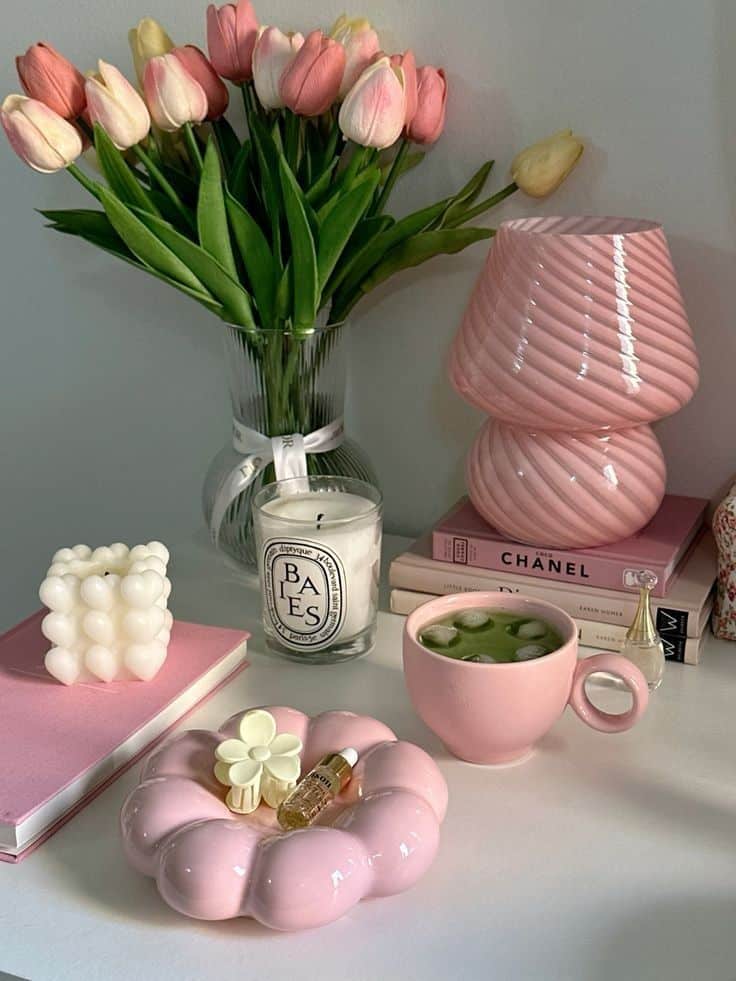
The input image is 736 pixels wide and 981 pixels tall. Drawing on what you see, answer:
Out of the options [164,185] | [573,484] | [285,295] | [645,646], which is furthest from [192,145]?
[645,646]

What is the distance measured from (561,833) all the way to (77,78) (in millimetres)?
634

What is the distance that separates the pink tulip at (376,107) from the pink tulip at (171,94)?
11 centimetres

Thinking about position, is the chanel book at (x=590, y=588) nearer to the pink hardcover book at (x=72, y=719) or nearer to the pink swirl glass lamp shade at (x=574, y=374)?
the pink swirl glass lamp shade at (x=574, y=374)

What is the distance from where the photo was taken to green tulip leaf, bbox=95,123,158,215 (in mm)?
847

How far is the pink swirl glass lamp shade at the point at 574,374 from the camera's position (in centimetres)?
79

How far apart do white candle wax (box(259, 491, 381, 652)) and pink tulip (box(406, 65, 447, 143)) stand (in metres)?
0.29

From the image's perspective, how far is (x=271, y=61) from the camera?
870 millimetres

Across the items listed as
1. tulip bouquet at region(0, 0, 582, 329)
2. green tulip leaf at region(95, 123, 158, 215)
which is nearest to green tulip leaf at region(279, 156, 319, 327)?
tulip bouquet at region(0, 0, 582, 329)

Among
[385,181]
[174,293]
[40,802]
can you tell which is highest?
[385,181]

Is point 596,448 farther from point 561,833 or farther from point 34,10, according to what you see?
point 34,10

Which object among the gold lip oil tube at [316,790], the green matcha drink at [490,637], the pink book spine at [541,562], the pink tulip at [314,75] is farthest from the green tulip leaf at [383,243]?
the gold lip oil tube at [316,790]

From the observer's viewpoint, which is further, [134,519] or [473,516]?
[134,519]

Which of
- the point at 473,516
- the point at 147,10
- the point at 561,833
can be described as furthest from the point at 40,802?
the point at 147,10

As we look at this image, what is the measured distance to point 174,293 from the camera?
3.67 feet
